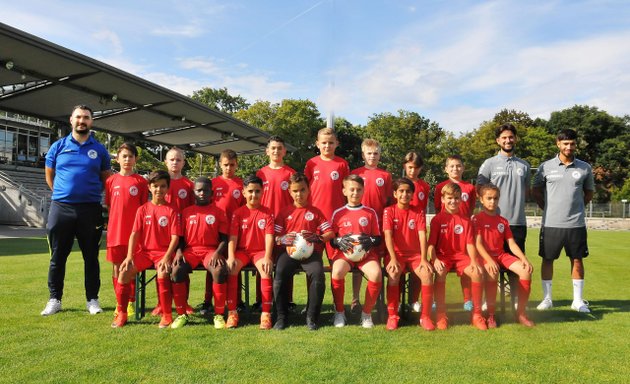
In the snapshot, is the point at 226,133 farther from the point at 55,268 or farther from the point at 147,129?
the point at 55,268

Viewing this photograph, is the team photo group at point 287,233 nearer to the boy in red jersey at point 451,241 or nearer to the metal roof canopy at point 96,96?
the boy in red jersey at point 451,241

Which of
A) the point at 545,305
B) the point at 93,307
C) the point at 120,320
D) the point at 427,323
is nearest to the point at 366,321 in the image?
the point at 427,323

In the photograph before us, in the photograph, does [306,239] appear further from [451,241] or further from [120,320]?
[120,320]

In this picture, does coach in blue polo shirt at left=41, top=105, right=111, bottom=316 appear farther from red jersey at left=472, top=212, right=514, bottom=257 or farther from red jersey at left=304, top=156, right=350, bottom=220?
red jersey at left=472, top=212, right=514, bottom=257

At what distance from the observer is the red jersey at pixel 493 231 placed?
5.21m

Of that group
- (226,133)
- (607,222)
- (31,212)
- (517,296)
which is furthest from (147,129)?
(607,222)

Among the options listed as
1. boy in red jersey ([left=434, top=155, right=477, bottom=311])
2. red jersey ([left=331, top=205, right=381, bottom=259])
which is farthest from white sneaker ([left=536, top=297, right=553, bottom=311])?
red jersey ([left=331, top=205, right=381, bottom=259])

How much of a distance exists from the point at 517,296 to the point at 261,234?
2.95m

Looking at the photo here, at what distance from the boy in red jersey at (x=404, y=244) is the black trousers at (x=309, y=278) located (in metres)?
0.74

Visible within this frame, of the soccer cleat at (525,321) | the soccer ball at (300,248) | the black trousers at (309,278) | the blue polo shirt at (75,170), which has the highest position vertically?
the blue polo shirt at (75,170)

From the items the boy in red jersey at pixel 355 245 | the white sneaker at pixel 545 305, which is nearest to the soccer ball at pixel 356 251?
the boy in red jersey at pixel 355 245

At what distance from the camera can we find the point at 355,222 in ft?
16.1

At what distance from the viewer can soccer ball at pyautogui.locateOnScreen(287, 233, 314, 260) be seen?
4.70 m

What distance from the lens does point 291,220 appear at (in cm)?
496
